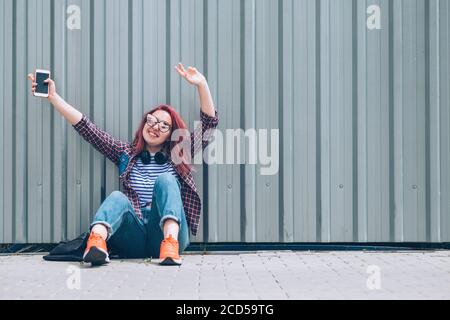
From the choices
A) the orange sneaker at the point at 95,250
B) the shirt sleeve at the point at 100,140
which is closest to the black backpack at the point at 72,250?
the orange sneaker at the point at 95,250

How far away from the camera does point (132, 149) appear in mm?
6848

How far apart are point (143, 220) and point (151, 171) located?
0.48 m

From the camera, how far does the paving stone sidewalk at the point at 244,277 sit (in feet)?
16.2

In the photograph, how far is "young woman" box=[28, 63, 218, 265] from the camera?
20.8 ft

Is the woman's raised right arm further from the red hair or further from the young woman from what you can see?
the red hair

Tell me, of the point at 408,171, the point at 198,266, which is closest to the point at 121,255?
the point at 198,266

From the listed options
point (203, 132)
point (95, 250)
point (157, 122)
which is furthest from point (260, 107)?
point (95, 250)

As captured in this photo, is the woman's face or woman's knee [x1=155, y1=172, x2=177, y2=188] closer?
woman's knee [x1=155, y1=172, x2=177, y2=188]

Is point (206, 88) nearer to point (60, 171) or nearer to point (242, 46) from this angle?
point (242, 46)

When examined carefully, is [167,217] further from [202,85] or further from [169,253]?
[202,85]

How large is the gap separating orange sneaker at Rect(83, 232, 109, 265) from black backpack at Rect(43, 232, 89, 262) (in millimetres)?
346

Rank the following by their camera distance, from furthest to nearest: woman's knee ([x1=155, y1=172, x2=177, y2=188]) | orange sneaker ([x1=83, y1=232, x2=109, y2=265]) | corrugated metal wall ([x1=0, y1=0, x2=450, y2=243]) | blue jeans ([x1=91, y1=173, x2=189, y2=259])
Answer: corrugated metal wall ([x1=0, y1=0, x2=450, y2=243]) → woman's knee ([x1=155, y1=172, x2=177, y2=188]) → blue jeans ([x1=91, y1=173, x2=189, y2=259]) → orange sneaker ([x1=83, y1=232, x2=109, y2=265])

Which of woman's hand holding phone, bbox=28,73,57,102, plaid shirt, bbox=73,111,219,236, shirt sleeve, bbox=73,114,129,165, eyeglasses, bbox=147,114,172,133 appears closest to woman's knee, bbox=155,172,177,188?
plaid shirt, bbox=73,111,219,236

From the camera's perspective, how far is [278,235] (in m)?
7.11
